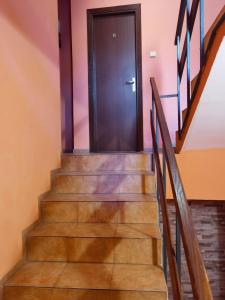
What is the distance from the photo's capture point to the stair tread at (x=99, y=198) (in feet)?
7.07

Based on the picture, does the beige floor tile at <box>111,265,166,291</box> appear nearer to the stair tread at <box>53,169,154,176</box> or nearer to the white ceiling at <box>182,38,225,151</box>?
the stair tread at <box>53,169,154,176</box>

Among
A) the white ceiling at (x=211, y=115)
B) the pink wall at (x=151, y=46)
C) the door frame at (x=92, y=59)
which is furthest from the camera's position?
the door frame at (x=92, y=59)

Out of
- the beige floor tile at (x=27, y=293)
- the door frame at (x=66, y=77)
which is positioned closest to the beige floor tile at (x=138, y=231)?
the beige floor tile at (x=27, y=293)

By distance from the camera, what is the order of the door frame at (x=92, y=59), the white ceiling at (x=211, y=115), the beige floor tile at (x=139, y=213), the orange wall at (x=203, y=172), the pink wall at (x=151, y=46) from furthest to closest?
the door frame at (x=92, y=59), the pink wall at (x=151, y=46), the orange wall at (x=203, y=172), the beige floor tile at (x=139, y=213), the white ceiling at (x=211, y=115)

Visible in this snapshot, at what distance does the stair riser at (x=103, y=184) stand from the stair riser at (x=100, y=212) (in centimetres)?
29

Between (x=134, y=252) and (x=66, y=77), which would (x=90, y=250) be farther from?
(x=66, y=77)

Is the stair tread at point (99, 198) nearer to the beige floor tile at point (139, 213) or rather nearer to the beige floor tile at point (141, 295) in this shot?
the beige floor tile at point (139, 213)

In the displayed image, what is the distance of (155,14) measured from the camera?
11.5 feet

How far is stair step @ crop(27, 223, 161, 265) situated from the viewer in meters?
1.80

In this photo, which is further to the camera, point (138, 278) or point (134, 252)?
point (134, 252)

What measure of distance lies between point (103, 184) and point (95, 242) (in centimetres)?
69

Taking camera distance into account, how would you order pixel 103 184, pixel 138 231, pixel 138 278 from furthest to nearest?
pixel 103 184
pixel 138 231
pixel 138 278

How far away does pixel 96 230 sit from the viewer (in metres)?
1.96

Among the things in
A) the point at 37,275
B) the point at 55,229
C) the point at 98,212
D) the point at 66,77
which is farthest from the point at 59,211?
the point at 66,77
